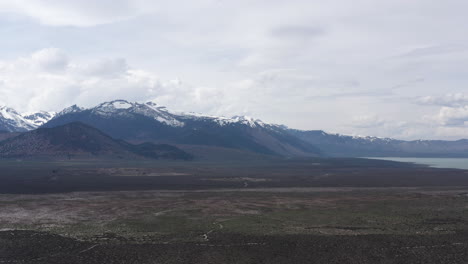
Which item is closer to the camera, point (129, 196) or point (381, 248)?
point (381, 248)

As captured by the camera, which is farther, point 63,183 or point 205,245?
point 63,183

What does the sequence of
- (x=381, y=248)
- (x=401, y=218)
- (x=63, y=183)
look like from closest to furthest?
(x=381, y=248) → (x=401, y=218) → (x=63, y=183)

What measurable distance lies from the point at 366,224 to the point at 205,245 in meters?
25.1

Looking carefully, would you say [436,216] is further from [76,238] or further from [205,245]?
[76,238]

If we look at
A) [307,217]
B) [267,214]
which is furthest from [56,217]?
[307,217]

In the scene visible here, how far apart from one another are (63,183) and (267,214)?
7346 cm

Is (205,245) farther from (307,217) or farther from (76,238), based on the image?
(307,217)

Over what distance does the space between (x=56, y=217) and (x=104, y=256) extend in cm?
2679

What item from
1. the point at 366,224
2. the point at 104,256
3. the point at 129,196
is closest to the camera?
the point at 104,256

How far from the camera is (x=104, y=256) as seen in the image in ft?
156

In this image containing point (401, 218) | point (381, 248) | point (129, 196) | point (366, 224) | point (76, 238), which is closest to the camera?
point (381, 248)

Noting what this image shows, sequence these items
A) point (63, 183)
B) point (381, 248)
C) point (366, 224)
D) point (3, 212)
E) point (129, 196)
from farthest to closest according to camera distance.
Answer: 1. point (63, 183)
2. point (129, 196)
3. point (3, 212)
4. point (366, 224)
5. point (381, 248)

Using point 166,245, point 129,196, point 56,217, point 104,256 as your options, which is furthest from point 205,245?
point 129,196

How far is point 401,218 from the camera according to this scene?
69.7 meters
